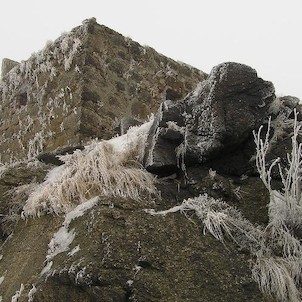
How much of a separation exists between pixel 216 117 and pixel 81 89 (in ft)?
13.6

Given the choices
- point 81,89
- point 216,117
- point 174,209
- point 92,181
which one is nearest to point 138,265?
point 174,209

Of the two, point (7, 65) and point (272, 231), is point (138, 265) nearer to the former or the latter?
point (272, 231)

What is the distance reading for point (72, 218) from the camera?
378 cm

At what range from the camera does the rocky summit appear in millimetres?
3008

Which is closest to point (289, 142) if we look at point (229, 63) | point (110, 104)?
point (229, 63)

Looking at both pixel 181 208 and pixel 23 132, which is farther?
Result: pixel 23 132

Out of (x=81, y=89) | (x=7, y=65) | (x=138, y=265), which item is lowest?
(x=138, y=265)

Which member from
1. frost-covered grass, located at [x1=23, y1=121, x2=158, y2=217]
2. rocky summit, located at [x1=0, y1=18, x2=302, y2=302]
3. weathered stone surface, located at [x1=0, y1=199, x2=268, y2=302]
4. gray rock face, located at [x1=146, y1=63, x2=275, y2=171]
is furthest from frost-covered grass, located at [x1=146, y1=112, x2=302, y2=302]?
gray rock face, located at [x1=146, y1=63, x2=275, y2=171]

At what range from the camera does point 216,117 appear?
4.45m

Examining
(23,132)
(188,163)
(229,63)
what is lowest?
(23,132)

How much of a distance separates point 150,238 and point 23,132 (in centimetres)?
619

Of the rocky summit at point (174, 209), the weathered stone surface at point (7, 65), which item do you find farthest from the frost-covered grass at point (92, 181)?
the weathered stone surface at point (7, 65)

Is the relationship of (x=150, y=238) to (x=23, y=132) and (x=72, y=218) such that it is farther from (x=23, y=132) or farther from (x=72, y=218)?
(x=23, y=132)

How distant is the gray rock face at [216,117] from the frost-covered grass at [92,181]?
258 millimetres
